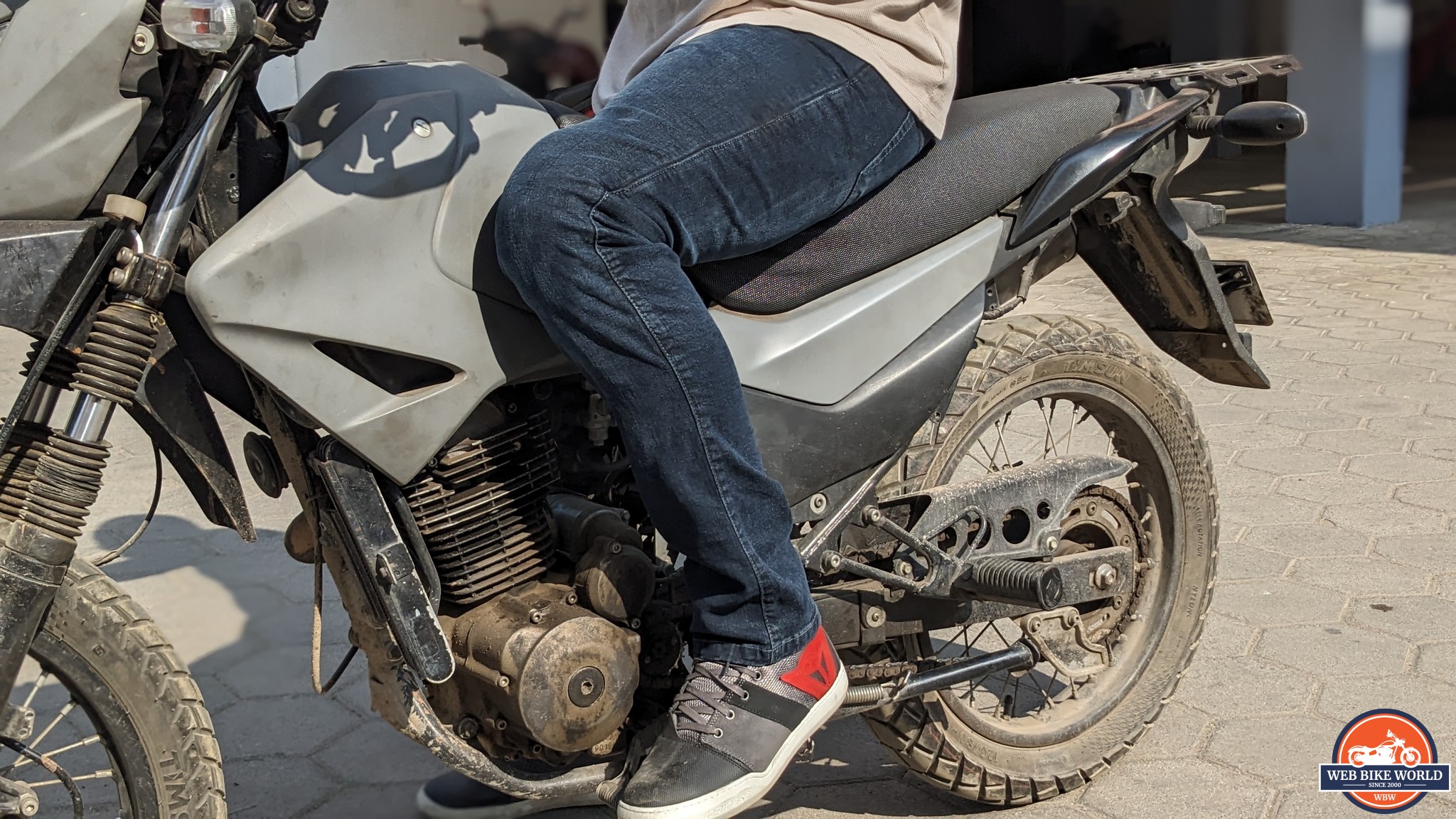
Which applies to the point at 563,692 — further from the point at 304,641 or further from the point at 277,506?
the point at 277,506

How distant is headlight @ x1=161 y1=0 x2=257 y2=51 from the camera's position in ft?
5.26

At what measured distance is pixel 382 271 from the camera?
6.13 feet

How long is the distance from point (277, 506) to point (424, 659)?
2.87 m

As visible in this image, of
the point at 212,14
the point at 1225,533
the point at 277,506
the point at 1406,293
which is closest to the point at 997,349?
the point at 212,14

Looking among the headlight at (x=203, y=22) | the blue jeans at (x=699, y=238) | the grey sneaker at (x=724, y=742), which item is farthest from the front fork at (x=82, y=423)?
the grey sneaker at (x=724, y=742)

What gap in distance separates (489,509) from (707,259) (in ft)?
1.59

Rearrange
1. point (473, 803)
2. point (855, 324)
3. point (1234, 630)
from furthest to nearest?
point (1234, 630) < point (473, 803) < point (855, 324)

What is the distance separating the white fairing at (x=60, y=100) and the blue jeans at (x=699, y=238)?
1.64ft

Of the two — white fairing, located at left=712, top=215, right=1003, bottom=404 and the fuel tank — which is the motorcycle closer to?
white fairing, located at left=712, top=215, right=1003, bottom=404

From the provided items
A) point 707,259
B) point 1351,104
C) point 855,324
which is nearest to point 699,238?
point 707,259

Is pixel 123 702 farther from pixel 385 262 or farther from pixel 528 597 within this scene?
pixel 385 262

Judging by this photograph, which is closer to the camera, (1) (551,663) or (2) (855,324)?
(1) (551,663)

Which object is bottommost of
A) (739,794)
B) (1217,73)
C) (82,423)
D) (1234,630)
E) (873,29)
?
(1234,630)

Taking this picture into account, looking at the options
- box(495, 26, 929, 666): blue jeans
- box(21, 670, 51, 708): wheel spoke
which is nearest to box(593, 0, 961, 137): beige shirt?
box(495, 26, 929, 666): blue jeans
